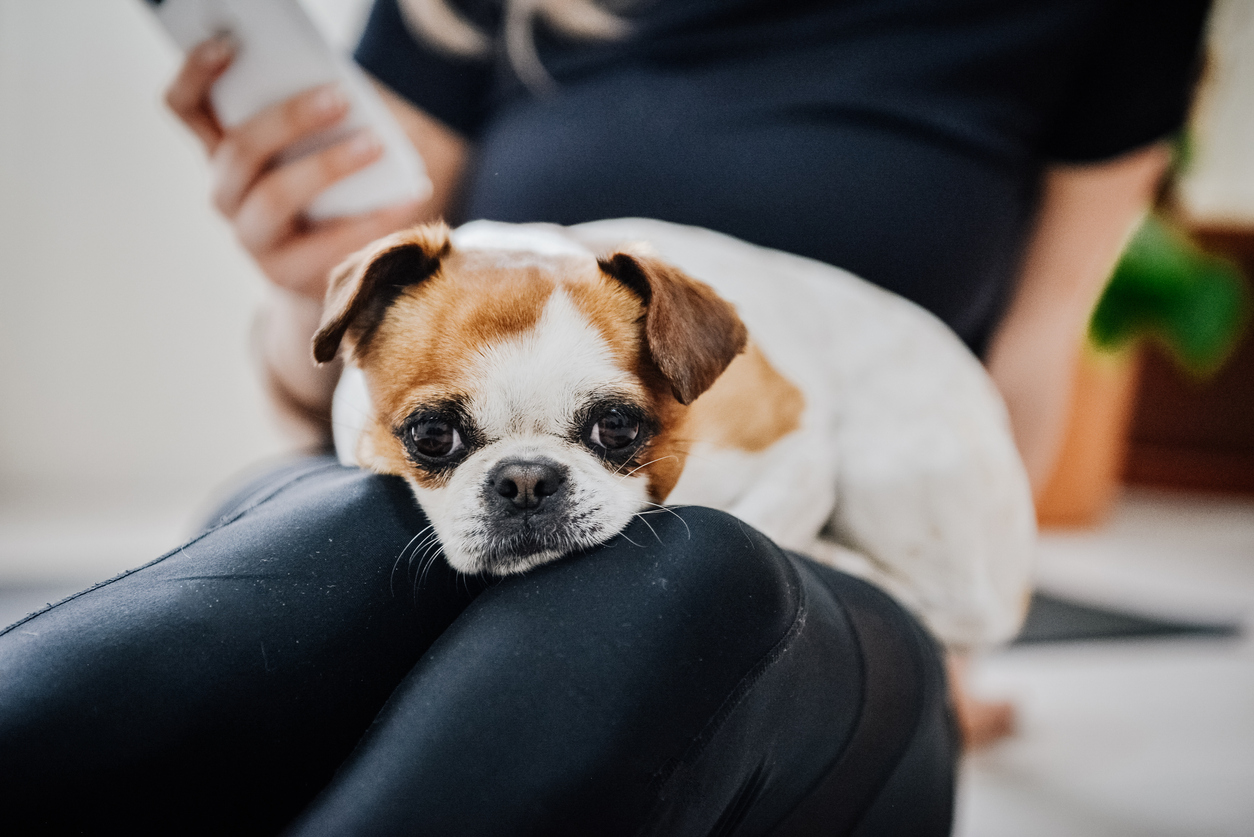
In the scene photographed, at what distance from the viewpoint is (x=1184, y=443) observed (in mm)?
3631

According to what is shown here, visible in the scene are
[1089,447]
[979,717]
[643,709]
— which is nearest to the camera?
[643,709]

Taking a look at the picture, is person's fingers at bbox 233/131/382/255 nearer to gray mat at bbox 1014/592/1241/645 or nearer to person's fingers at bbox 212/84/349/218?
person's fingers at bbox 212/84/349/218

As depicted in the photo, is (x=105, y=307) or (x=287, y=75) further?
(x=105, y=307)

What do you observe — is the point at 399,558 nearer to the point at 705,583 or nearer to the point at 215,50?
the point at 705,583

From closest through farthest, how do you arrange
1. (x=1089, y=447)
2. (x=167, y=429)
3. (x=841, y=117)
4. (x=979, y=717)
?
(x=841, y=117) → (x=979, y=717) → (x=167, y=429) → (x=1089, y=447)

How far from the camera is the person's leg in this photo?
50cm

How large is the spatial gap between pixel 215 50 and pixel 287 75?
0.06 m

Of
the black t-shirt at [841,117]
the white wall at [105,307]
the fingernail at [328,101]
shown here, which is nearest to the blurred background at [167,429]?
the white wall at [105,307]

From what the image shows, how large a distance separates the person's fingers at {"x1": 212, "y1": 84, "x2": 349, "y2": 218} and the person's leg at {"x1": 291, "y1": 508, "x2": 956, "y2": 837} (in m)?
0.36

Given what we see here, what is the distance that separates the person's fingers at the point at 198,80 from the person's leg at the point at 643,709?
0.44 m

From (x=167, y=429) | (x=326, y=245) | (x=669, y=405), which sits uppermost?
(x=326, y=245)

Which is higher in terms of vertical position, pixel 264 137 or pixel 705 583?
pixel 264 137

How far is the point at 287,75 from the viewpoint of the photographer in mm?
625

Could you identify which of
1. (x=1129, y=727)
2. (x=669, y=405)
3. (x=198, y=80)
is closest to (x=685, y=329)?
(x=669, y=405)
